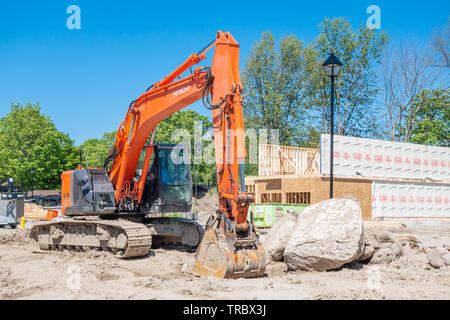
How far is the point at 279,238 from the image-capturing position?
31.2ft

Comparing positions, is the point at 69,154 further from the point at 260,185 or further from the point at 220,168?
the point at 220,168

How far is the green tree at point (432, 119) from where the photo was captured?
Result: 37656 mm

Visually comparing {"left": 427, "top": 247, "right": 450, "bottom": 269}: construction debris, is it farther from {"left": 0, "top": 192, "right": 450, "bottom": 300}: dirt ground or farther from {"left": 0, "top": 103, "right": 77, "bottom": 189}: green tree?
{"left": 0, "top": 103, "right": 77, "bottom": 189}: green tree

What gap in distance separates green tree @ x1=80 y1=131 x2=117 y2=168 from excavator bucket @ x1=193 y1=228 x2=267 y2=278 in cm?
5247

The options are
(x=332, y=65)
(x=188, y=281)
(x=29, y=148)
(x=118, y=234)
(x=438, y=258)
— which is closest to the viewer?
(x=188, y=281)

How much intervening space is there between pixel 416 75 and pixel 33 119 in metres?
36.4

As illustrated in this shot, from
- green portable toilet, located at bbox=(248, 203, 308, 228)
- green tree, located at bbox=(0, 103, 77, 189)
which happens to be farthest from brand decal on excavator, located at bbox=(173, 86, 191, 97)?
green tree, located at bbox=(0, 103, 77, 189)

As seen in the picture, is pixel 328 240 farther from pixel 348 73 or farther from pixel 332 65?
pixel 348 73

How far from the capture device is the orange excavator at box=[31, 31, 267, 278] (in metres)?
7.54

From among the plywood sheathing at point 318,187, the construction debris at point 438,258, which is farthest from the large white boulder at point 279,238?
the plywood sheathing at point 318,187

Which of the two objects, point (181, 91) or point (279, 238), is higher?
point (181, 91)

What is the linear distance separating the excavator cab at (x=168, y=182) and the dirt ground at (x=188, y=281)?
1.29 metres

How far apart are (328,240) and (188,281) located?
106 inches

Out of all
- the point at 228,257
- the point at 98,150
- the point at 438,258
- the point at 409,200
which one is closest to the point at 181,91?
the point at 228,257
